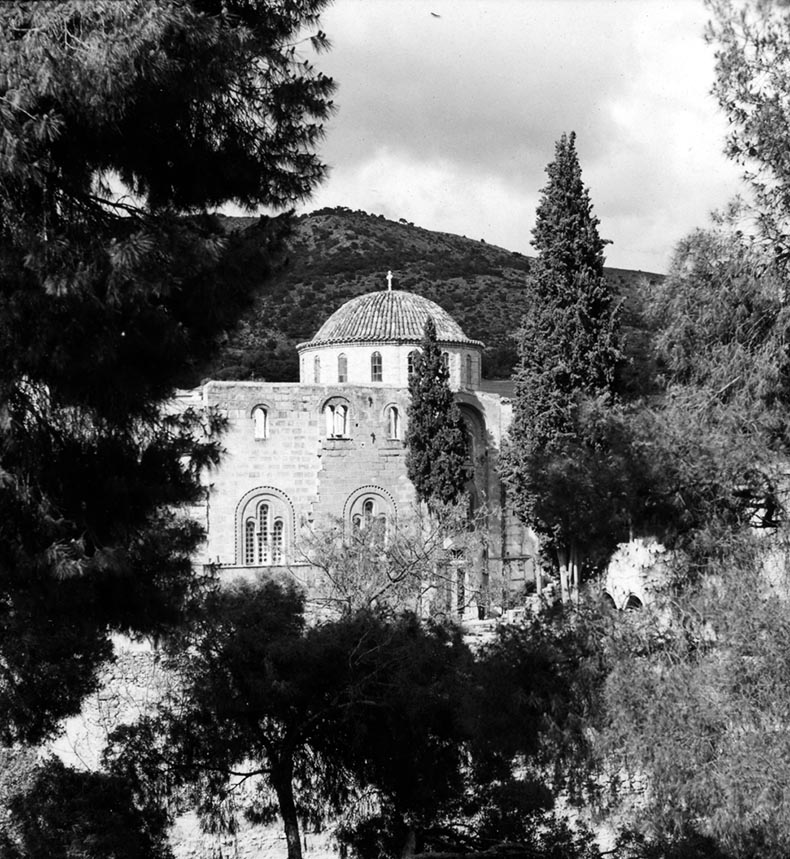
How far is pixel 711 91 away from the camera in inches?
388

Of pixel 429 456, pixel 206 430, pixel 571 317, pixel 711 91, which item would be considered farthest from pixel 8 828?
pixel 429 456

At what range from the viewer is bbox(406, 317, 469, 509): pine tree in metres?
29.7

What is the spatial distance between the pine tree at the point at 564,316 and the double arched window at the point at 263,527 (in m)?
8.98

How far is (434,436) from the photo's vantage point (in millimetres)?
30312

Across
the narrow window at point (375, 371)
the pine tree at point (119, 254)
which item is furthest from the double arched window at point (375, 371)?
the pine tree at point (119, 254)

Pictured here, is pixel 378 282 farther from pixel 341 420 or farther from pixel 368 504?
pixel 368 504

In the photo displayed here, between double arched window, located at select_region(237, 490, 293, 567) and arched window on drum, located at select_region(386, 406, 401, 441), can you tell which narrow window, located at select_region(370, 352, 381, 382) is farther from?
double arched window, located at select_region(237, 490, 293, 567)

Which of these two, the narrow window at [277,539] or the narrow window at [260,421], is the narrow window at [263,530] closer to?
the narrow window at [277,539]

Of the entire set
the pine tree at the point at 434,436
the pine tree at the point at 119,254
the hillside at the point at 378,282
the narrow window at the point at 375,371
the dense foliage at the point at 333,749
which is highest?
the hillside at the point at 378,282

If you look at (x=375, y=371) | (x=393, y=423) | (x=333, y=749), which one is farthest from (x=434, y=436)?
(x=333, y=749)

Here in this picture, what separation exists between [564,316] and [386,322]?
1043cm

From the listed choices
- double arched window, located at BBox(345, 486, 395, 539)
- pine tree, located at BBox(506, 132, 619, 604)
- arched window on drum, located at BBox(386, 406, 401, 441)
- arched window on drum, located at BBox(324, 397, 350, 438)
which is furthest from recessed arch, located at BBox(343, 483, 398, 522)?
pine tree, located at BBox(506, 132, 619, 604)

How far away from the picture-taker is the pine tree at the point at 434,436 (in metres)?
29.7

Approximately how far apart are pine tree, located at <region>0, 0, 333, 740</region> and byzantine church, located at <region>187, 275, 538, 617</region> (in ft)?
71.5
